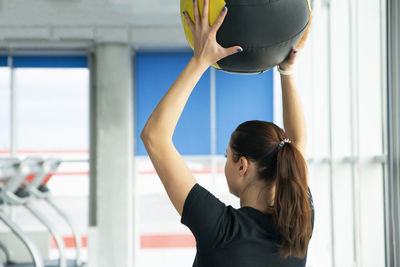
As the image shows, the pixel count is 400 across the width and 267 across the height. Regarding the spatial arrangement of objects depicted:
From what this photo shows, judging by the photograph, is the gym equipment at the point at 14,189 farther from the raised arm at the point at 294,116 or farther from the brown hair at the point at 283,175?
the brown hair at the point at 283,175

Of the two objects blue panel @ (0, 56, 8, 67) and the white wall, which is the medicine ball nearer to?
the white wall

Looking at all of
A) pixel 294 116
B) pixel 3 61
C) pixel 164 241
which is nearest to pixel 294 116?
pixel 294 116

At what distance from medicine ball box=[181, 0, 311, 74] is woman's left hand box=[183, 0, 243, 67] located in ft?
0.04

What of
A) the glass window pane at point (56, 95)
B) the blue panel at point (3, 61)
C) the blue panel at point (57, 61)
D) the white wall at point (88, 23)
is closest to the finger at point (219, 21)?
the white wall at point (88, 23)

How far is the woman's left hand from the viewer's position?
98cm

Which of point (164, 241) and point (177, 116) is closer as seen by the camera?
point (177, 116)

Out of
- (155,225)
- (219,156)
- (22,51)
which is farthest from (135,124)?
(155,225)

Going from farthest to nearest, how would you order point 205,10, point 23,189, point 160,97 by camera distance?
point 160,97 < point 23,189 < point 205,10

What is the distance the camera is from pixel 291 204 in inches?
42.3

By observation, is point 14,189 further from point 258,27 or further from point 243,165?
point 258,27

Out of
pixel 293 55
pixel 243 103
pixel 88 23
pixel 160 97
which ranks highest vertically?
pixel 88 23

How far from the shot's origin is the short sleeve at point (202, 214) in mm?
986

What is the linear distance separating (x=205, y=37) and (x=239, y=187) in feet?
1.26

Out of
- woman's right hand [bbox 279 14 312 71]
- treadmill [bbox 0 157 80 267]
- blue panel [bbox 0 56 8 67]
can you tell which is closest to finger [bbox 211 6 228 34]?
woman's right hand [bbox 279 14 312 71]
